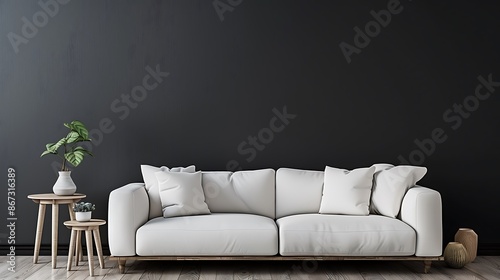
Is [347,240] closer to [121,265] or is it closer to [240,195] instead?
[240,195]

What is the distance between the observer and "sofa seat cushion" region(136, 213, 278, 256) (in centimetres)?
514

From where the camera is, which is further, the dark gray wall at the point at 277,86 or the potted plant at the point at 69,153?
the dark gray wall at the point at 277,86

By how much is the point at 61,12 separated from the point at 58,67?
51cm

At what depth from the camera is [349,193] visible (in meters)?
5.58

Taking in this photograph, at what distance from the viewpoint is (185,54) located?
20.4ft

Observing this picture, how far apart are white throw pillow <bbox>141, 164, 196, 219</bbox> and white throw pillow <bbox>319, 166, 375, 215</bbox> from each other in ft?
4.03

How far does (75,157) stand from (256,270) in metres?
1.82

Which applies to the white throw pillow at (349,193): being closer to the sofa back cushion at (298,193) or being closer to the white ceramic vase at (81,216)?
the sofa back cushion at (298,193)

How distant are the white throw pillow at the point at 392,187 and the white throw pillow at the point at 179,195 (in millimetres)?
1453

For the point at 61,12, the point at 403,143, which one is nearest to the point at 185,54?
the point at 61,12

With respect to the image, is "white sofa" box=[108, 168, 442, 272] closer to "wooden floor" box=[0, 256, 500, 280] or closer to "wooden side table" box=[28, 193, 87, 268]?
"wooden floor" box=[0, 256, 500, 280]

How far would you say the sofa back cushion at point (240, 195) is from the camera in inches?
228

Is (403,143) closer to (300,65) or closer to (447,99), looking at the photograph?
(447,99)

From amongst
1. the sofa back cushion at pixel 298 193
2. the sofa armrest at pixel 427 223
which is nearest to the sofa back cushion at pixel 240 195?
the sofa back cushion at pixel 298 193
